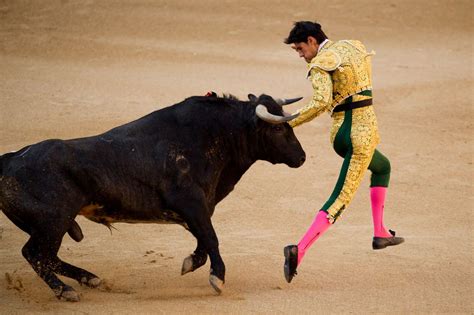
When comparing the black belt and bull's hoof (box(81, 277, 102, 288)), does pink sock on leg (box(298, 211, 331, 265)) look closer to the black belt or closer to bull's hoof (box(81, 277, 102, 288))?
the black belt

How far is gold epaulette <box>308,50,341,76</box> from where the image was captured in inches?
302

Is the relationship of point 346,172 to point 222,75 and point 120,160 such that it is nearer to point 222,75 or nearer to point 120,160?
point 120,160

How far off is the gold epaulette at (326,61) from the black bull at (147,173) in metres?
0.54

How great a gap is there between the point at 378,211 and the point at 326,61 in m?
1.38

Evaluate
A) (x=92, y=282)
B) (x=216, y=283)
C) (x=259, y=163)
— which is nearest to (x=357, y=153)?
(x=216, y=283)

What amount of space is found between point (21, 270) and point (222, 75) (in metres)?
8.55

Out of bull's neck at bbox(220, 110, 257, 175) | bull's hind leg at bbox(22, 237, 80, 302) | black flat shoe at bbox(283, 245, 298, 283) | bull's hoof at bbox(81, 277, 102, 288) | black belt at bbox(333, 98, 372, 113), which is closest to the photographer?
bull's hind leg at bbox(22, 237, 80, 302)

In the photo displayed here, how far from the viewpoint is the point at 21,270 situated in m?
8.39

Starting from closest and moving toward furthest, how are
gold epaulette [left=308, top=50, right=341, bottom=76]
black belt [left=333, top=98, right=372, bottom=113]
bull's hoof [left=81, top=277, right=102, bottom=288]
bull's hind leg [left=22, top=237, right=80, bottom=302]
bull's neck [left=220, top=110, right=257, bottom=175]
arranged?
1. bull's hind leg [left=22, top=237, right=80, bottom=302]
2. gold epaulette [left=308, top=50, right=341, bottom=76]
3. bull's hoof [left=81, top=277, right=102, bottom=288]
4. black belt [left=333, top=98, right=372, bottom=113]
5. bull's neck [left=220, top=110, right=257, bottom=175]

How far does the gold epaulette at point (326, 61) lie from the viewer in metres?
7.66

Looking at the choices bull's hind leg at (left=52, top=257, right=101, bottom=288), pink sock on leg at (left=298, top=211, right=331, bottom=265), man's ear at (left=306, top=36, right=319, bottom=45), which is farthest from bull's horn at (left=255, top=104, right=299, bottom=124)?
bull's hind leg at (left=52, top=257, right=101, bottom=288)

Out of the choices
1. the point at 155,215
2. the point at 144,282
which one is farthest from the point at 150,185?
the point at 144,282

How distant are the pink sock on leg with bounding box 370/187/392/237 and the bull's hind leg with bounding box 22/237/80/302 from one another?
8.07 feet

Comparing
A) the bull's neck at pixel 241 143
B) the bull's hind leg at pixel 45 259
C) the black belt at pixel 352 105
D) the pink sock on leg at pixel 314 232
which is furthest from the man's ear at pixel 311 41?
the bull's hind leg at pixel 45 259
